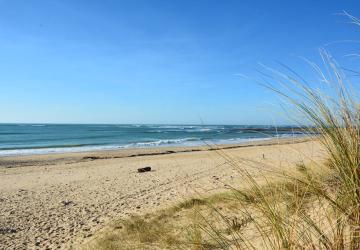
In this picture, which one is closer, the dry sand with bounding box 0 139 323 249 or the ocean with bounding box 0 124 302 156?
the dry sand with bounding box 0 139 323 249

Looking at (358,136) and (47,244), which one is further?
(47,244)

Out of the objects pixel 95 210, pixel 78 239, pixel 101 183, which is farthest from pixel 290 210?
pixel 101 183

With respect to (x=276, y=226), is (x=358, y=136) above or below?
above

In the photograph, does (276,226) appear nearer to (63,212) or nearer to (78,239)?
(78,239)

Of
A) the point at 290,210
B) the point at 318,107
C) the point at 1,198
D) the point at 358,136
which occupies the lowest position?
the point at 1,198

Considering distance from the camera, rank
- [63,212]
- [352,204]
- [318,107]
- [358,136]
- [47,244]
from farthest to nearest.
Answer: [63,212]
[47,244]
[318,107]
[358,136]
[352,204]

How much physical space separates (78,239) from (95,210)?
183cm

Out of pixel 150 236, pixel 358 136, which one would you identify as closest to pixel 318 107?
pixel 358 136

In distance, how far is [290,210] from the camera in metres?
2.28

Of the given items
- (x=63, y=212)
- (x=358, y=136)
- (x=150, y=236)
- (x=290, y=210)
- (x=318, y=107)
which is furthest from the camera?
(x=63, y=212)

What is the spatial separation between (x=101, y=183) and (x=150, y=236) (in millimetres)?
6439

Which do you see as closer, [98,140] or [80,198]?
[80,198]

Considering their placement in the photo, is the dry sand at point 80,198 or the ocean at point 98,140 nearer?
the dry sand at point 80,198

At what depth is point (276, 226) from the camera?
190cm
